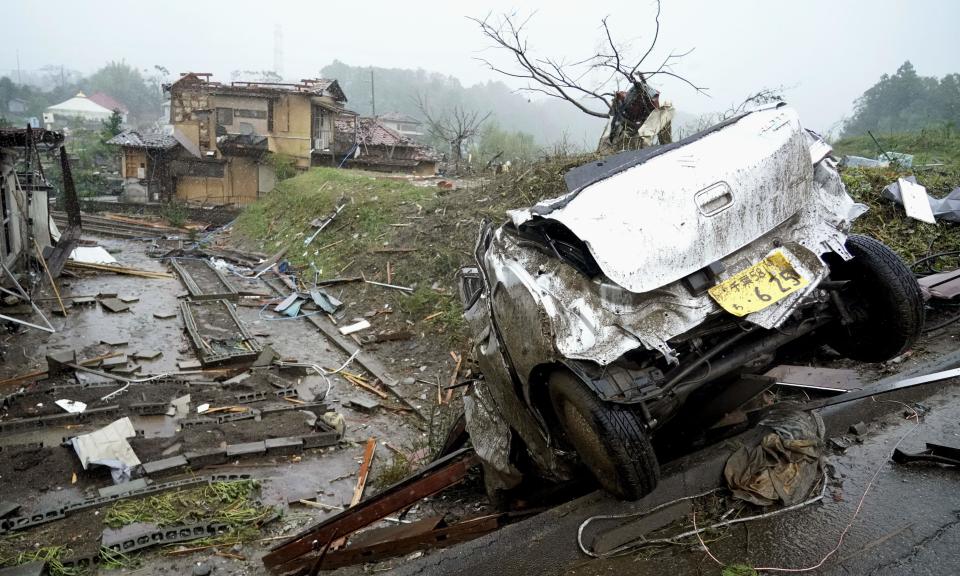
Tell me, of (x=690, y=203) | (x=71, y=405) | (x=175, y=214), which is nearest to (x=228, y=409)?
(x=71, y=405)

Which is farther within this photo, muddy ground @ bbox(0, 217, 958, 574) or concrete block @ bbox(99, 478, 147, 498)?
concrete block @ bbox(99, 478, 147, 498)

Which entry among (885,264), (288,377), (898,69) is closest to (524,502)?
(885,264)

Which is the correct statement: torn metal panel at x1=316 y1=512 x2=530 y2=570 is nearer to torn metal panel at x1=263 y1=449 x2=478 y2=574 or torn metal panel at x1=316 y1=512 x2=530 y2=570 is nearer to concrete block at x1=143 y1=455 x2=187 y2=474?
torn metal panel at x1=263 y1=449 x2=478 y2=574

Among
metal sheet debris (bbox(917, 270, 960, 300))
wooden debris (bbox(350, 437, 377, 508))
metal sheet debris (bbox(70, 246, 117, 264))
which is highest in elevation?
metal sheet debris (bbox(917, 270, 960, 300))

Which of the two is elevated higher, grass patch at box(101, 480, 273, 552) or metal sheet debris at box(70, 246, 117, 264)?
metal sheet debris at box(70, 246, 117, 264)

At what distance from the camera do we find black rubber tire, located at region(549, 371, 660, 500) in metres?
3.02

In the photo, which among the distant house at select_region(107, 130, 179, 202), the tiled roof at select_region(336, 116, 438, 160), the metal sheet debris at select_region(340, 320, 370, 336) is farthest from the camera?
the tiled roof at select_region(336, 116, 438, 160)

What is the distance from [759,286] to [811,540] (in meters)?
1.41

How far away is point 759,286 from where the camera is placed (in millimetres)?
3264

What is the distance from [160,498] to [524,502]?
361cm

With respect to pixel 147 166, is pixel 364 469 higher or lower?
lower

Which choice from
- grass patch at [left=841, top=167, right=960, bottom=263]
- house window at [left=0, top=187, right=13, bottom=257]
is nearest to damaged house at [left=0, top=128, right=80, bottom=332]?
house window at [left=0, top=187, right=13, bottom=257]

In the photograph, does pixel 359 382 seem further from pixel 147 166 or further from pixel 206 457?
pixel 147 166

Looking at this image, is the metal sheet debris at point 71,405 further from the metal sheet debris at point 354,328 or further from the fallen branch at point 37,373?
the metal sheet debris at point 354,328
